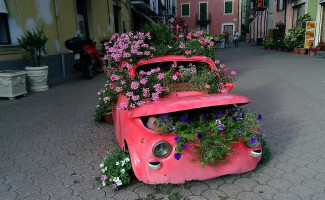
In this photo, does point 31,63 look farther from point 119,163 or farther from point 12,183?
point 119,163

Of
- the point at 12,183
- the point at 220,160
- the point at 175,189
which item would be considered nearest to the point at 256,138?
the point at 220,160

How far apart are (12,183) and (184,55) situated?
107 inches

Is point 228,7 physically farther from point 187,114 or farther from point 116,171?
point 116,171

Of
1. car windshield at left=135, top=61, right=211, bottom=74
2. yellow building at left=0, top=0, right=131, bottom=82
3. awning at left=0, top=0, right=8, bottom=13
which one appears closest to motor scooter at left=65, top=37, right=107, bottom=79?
yellow building at left=0, top=0, right=131, bottom=82

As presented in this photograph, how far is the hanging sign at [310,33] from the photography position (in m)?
16.7

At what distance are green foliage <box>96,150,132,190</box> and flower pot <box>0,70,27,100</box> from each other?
5150 millimetres

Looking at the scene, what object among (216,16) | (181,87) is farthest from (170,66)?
(216,16)

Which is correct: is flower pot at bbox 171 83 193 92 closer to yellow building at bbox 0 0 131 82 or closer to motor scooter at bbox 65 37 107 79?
yellow building at bbox 0 0 131 82

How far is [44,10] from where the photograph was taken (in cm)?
981

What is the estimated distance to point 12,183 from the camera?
3176 millimetres

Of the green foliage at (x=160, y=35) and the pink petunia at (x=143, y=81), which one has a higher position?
the green foliage at (x=160, y=35)

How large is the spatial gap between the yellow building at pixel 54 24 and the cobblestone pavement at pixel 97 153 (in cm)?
211

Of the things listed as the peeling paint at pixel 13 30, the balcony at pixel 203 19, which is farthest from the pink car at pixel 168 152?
the balcony at pixel 203 19

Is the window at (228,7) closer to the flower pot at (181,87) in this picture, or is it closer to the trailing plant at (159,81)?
the trailing plant at (159,81)
